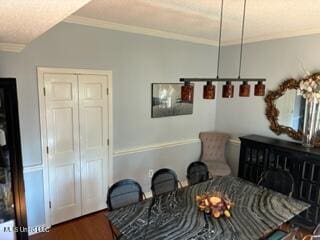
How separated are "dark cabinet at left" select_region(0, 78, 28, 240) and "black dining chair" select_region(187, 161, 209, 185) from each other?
6.40 feet

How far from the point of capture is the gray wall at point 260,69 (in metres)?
3.54

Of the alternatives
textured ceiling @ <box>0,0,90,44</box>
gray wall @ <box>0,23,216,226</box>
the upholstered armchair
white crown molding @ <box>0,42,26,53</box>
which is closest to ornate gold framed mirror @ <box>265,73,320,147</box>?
the upholstered armchair

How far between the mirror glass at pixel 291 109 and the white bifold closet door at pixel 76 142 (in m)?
2.82

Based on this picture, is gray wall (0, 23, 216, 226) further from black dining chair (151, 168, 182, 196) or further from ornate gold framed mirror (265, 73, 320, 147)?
ornate gold framed mirror (265, 73, 320, 147)

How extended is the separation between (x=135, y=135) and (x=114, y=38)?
1.52 metres

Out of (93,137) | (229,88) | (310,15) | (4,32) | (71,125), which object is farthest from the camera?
(93,137)

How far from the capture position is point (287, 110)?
380 centimetres

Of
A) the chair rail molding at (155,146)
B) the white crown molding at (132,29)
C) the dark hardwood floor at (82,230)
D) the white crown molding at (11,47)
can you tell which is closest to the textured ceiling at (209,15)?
the white crown molding at (132,29)

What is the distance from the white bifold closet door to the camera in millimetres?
3100

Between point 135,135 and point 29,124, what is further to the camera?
point 135,135

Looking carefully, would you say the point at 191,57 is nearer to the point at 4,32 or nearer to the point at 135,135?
the point at 135,135

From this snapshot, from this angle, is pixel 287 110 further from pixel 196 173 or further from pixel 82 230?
pixel 82 230

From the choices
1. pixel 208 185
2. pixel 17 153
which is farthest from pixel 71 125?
pixel 208 185

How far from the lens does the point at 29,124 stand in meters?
2.92
